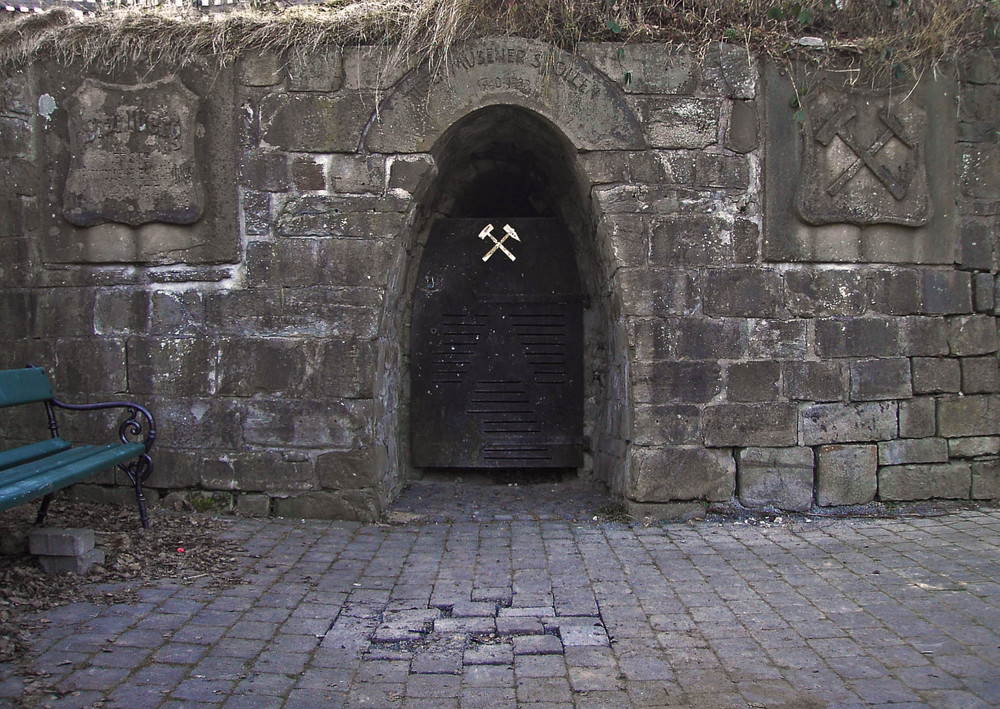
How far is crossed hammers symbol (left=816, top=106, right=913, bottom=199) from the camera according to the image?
4.81 meters

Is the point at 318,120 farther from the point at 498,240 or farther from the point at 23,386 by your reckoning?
the point at 23,386

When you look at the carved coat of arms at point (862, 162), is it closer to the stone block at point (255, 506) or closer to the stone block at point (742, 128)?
the stone block at point (742, 128)

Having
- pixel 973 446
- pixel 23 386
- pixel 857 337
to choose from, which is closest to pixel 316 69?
pixel 23 386

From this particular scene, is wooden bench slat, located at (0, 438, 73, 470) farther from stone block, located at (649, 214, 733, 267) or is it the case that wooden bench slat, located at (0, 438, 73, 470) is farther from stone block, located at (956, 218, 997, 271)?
stone block, located at (956, 218, 997, 271)

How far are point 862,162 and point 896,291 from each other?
2.88 ft

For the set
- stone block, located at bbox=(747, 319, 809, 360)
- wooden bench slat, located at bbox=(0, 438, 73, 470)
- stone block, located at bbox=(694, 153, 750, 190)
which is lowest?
wooden bench slat, located at bbox=(0, 438, 73, 470)

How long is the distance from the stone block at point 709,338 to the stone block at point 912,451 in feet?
3.87

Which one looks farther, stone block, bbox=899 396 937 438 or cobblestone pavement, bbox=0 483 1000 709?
stone block, bbox=899 396 937 438

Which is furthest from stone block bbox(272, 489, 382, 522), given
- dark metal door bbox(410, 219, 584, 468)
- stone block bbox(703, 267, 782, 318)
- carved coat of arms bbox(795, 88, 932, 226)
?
carved coat of arms bbox(795, 88, 932, 226)

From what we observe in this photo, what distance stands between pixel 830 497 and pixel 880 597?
150 centimetres

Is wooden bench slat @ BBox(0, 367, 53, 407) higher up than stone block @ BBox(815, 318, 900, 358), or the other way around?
stone block @ BBox(815, 318, 900, 358)

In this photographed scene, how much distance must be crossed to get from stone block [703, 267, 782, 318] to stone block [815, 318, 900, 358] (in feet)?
1.16

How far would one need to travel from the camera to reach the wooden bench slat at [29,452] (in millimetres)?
3674

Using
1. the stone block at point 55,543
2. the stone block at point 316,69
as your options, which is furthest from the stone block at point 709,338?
the stone block at point 55,543
